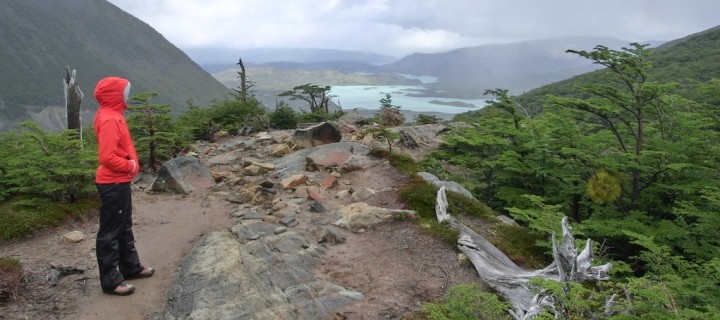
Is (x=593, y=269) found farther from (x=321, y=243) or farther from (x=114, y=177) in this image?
(x=114, y=177)

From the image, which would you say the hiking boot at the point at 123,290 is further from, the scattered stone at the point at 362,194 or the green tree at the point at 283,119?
the green tree at the point at 283,119

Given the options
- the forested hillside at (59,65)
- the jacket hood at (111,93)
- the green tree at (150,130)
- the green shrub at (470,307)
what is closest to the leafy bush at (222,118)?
the green tree at (150,130)

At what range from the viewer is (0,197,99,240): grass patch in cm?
796

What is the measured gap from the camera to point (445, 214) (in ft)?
28.5

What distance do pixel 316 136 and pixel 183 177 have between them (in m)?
5.56

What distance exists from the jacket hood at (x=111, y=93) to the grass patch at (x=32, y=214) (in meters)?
4.03

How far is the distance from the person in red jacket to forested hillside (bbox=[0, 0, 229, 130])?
123 m

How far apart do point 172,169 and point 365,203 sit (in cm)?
563

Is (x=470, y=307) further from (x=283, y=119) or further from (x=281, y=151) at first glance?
(x=283, y=119)

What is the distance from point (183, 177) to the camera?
38.8 feet

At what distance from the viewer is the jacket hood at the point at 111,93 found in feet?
18.8

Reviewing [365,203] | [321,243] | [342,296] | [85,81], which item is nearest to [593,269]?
[342,296]

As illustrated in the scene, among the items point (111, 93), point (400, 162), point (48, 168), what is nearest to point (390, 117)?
point (400, 162)

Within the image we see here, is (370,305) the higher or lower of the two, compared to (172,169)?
lower
